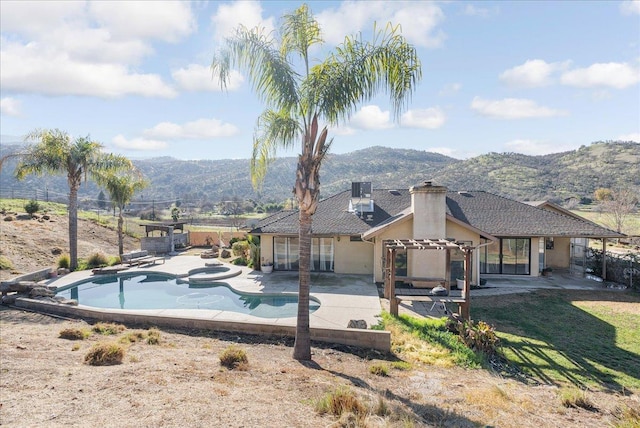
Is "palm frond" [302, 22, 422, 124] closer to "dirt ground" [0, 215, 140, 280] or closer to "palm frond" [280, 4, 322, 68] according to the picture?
"palm frond" [280, 4, 322, 68]

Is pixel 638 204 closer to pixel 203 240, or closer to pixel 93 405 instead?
pixel 203 240

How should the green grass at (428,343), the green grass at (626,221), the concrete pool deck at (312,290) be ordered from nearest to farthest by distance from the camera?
Answer: the green grass at (428,343) < the concrete pool deck at (312,290) < the green grass at (626,221)

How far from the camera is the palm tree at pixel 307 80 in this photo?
341 inches

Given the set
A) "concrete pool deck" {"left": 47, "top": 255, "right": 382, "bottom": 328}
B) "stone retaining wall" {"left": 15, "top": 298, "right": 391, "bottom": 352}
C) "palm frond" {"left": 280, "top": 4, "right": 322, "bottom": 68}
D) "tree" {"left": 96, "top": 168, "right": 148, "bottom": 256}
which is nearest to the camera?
"palm frond" {"left": 280, "top": 4, "right": 322, "bottom": 68}

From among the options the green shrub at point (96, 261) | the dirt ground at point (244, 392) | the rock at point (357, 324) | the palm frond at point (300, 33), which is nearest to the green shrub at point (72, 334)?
the dirt ground at point (244, 392)

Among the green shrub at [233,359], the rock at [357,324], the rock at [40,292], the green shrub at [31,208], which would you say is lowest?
the rock at [357,324]

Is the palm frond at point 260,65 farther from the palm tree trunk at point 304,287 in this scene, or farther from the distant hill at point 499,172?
the distant hill at point 499,172

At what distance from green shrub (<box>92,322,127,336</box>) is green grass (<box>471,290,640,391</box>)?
38.8 feet

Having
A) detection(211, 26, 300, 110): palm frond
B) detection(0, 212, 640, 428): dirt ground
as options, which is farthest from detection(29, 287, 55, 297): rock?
detection(211, 26, 300, 110): palm frond

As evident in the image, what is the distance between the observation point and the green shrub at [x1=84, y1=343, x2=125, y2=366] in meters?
8.21

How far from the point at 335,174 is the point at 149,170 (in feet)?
408

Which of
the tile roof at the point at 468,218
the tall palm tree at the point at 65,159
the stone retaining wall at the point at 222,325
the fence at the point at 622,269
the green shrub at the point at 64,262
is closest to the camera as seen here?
the stone retaining wall at the point at 222,325

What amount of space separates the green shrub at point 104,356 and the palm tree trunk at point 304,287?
425cm

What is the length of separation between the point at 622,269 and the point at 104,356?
2317 cm
